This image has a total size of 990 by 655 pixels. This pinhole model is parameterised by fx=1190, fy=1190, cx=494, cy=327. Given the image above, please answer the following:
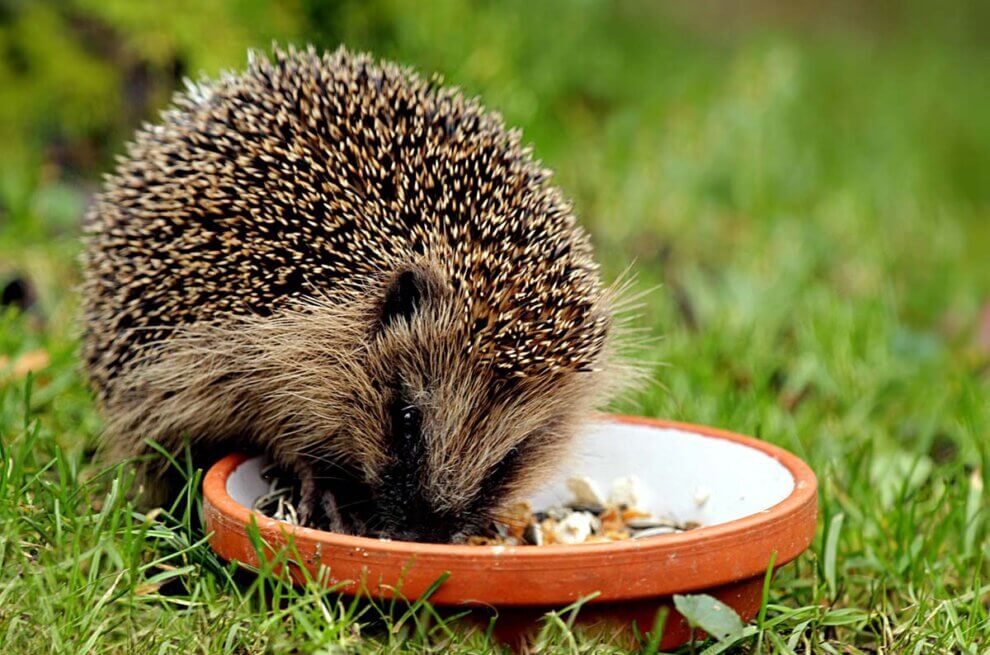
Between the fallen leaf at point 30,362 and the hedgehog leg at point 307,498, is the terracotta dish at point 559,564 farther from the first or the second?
the fallen leaf at point 30,362

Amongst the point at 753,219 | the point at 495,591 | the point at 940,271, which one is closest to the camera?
the point at 495,591

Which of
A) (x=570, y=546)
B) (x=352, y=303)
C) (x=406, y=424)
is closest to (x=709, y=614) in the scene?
(x=570, y=546)

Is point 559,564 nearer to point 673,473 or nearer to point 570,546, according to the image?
point 570,546

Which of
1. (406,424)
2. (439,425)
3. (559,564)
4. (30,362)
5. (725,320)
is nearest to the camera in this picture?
(559,564)

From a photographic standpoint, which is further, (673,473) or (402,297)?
(673,473)

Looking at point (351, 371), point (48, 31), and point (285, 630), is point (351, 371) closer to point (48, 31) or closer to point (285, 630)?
point (285, 630)

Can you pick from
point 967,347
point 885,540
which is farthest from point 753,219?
point 885,540
